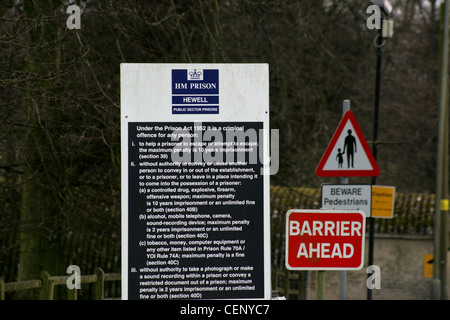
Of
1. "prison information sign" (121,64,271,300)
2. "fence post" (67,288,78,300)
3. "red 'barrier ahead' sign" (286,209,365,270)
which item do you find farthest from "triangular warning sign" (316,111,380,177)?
"fence post" (67,288,78,300)

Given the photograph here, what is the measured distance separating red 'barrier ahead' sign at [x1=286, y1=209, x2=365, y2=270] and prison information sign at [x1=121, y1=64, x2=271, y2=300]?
1341 millimetres

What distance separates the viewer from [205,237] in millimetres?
4855

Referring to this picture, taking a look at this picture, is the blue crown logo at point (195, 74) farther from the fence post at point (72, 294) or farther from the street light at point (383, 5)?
the street light at point (383, 5)

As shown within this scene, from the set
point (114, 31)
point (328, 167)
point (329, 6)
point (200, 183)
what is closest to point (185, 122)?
point (200, 183)

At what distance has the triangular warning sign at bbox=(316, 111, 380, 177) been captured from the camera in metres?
9.00

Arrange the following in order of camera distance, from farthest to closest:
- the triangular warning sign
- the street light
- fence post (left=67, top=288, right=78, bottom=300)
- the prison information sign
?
the street light → fence post (left=67, top=288, right=78, bottom=300) → the triangular warning sign → the prison information sign

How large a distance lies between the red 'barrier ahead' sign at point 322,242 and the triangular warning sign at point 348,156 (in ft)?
8.94

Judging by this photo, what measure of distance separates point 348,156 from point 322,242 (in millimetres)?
2919

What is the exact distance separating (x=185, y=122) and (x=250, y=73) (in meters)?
0.47

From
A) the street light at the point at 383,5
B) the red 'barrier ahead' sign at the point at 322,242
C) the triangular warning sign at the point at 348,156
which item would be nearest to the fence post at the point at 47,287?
the triangular warning sign at the point at 348,156

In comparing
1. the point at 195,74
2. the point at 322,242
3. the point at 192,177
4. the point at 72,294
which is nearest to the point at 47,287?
the point at 72,294

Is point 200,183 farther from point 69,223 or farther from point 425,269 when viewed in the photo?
point 425,269

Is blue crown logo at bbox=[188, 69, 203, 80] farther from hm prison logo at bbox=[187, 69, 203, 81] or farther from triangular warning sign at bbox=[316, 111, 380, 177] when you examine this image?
triangular warning sign at bbox=[316, 111, 380, 177]

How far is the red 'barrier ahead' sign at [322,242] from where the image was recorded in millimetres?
6234
